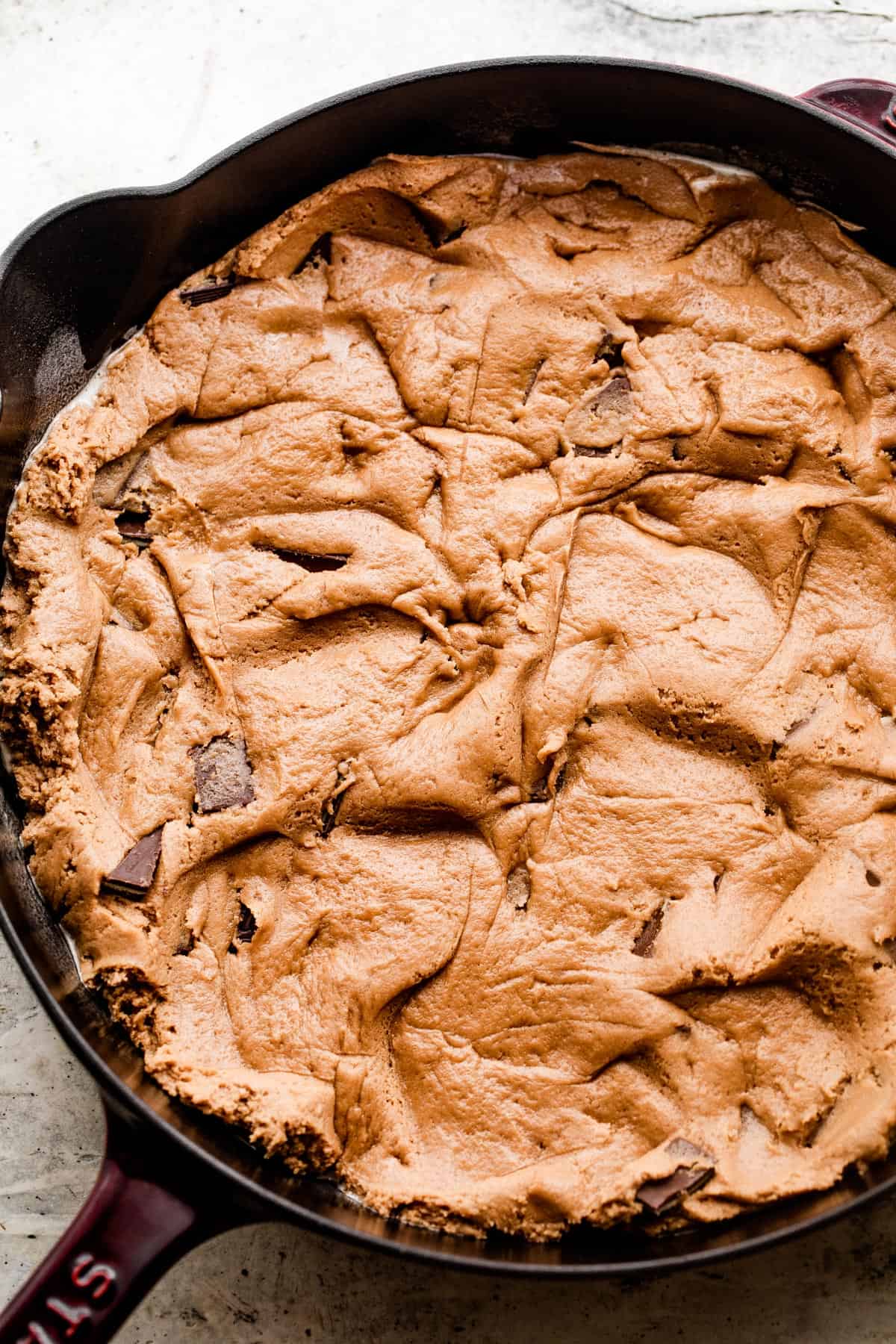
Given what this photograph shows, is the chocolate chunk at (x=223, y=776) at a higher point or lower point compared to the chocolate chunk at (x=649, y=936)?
higher

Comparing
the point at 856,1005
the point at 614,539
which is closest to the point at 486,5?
the point at 614,539

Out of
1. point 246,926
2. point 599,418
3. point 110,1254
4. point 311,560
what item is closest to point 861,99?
point 599,418

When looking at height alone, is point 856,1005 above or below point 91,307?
below

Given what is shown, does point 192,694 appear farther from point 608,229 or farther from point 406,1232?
point 608,229

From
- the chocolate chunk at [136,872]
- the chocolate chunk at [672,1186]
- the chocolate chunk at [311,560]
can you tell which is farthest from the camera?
the chocolate chunk at [311,560]

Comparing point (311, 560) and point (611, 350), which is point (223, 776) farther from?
point (611, 350)

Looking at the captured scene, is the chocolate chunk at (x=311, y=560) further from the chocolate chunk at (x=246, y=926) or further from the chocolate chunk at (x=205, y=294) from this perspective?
the chocolate chunk at (x=246, y=926)

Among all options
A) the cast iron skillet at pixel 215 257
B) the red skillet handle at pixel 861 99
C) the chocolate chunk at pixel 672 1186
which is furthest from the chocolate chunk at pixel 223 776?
the red skillet handle at pixel 861 99
